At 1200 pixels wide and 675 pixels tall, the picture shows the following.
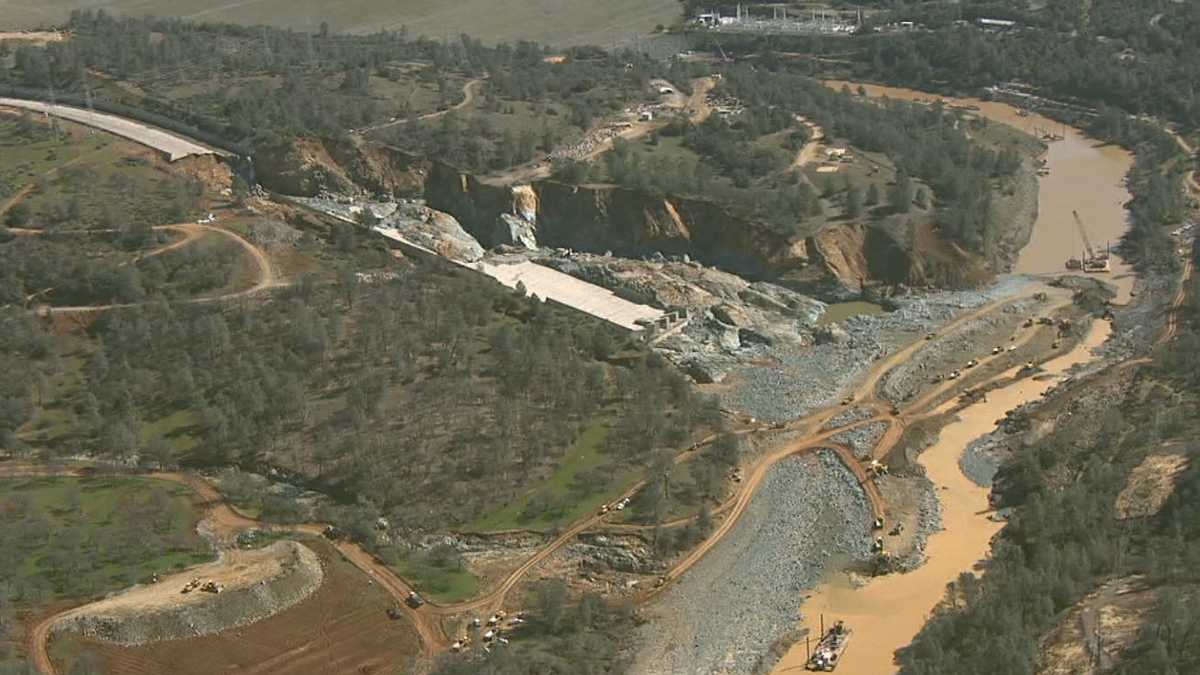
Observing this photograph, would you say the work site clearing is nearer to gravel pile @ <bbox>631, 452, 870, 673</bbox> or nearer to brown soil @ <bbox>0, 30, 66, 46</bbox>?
gravel pile @ <bbox>631, 452, 870, 673</bbox>

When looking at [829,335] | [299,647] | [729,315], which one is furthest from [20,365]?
[829,335]

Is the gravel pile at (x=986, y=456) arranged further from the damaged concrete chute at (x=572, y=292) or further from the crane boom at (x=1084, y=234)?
the crane boom at (x=1084, y=234)

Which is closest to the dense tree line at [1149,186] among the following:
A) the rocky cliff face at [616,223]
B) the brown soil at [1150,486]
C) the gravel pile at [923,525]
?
the rocky cliff face at [616,223]

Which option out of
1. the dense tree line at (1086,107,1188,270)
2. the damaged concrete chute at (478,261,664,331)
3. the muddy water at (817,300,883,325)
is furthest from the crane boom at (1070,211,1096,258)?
the damaged concrete chute at (478,261,664,331)

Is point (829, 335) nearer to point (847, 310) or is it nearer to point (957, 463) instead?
point (847, 310)

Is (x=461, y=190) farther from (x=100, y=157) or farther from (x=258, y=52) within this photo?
(x=258, y=52)

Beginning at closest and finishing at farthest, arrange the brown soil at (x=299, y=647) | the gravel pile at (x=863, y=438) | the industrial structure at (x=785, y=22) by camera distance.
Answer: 1. the brown soil at (x=299, y=647)
2. the gravel pile at (x=863, y=438)
3. the industrial structure at (x=785, y=22)
